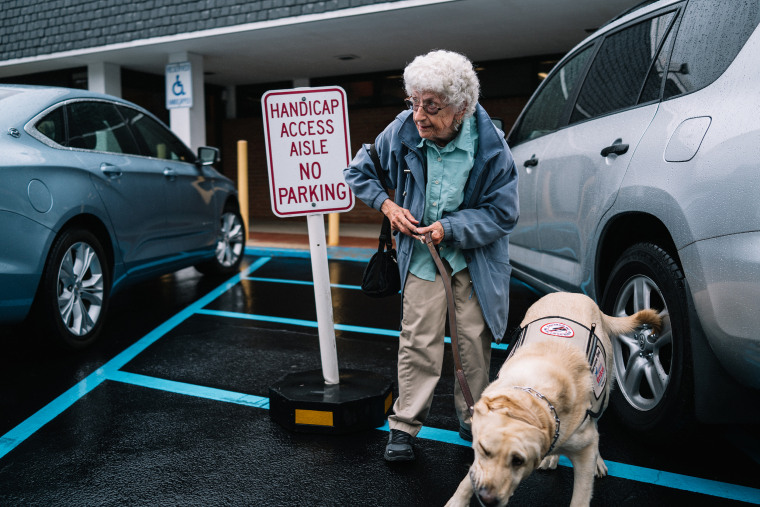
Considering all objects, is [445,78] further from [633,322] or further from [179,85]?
[179,85]

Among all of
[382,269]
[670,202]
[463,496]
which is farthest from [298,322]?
[670,202]

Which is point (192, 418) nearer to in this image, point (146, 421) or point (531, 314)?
point (146, 421)

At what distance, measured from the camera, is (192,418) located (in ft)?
11.5

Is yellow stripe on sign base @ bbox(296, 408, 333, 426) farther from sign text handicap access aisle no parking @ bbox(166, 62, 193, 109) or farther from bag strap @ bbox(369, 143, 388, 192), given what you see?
sign text handicap access aisle no parking @ bbox(166, 62, 193, 109)

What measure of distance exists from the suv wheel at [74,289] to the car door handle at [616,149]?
10.9 feet

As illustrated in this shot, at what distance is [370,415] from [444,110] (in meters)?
1.53

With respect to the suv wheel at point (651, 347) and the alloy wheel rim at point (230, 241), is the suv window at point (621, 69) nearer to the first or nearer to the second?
the suv wheel at point (651, 347)

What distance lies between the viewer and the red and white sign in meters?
3.39

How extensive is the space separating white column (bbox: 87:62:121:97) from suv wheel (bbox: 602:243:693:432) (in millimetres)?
11582

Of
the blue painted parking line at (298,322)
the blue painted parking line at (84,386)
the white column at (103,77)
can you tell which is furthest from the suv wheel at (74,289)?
the white column at (103,77)

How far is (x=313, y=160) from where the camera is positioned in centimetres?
347

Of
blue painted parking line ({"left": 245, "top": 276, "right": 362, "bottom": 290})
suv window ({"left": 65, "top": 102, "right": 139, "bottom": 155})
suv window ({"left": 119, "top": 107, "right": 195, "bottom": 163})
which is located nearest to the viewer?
suv window ({"left": 65, "top": 102, "right": 139, "bottom": 155})

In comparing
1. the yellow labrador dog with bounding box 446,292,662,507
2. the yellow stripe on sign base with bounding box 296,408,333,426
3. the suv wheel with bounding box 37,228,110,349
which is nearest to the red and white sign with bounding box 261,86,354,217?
Answer: the yellow stripe on sign base with bounding box 296,408,333,426

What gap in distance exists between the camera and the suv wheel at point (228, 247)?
7266 millimetres
